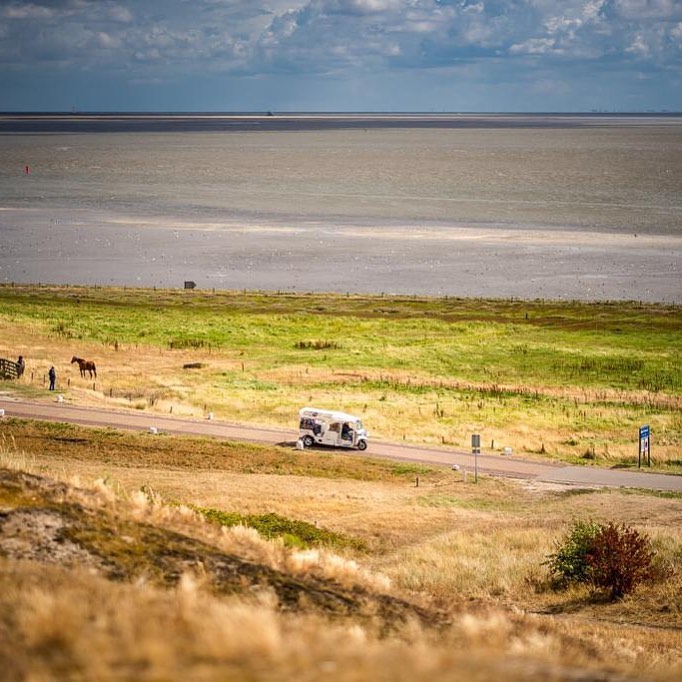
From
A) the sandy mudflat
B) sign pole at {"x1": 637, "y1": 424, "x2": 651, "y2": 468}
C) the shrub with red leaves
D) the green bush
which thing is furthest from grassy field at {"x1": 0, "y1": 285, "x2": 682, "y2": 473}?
the shrub with red leaves

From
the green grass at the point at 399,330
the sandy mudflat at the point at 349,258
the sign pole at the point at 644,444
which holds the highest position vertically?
the sandy mudflat at the point at 349,258

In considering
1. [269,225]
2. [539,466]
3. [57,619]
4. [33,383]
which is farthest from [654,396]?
[269,225]

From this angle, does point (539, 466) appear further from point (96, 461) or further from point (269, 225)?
point (269, 225)

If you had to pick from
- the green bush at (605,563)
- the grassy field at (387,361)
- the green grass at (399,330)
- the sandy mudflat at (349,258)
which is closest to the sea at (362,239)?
the sandy mudflat at (349,258)

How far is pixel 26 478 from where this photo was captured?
1620 cm

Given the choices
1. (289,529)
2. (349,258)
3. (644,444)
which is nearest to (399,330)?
(644,444)

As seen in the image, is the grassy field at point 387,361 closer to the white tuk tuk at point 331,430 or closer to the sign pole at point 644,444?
the sign pole at point 644,444

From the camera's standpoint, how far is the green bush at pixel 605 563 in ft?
70.7

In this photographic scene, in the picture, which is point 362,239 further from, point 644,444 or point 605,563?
point 605,563

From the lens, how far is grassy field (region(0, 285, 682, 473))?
44.4 meters

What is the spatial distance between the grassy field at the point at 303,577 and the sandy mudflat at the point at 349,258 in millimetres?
58258

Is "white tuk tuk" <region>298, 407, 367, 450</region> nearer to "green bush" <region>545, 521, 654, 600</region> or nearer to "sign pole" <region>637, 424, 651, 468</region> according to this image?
"sign pole" <region>637, 424, 651, 468</region>

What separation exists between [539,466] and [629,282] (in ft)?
198

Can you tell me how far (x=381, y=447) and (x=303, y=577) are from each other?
945 inches
